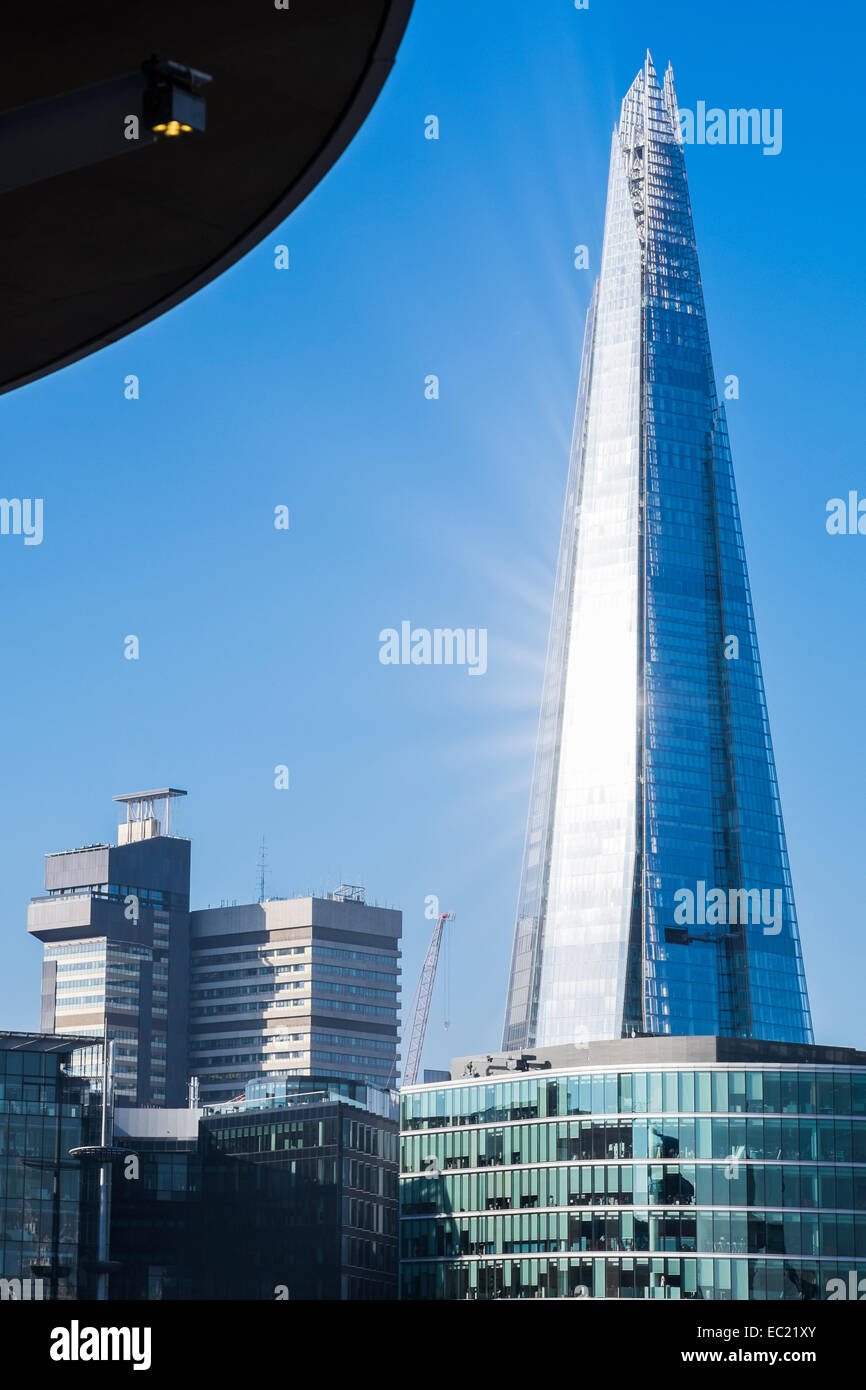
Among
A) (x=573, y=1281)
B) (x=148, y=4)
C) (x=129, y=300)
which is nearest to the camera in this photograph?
(x=148, y=4)

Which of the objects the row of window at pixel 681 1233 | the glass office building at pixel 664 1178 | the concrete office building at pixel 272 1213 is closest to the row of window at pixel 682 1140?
the glass office building at pixel 664 1178

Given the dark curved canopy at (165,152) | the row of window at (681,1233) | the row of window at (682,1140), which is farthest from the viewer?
the row of window at (682,1140)

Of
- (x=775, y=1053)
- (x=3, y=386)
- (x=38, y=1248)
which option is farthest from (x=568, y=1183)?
(x=3, y=386)

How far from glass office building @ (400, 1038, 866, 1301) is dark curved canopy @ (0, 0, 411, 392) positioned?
119150 mm

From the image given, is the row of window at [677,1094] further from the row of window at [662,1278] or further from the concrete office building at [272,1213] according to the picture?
the concrete office building at [272,1213]

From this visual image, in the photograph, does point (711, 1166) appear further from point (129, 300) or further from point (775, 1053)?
point (129, 300)

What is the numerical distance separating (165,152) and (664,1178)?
128926mm

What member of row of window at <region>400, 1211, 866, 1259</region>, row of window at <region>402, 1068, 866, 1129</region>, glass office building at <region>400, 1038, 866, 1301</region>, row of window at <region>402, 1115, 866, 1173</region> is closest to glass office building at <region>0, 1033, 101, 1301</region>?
glass office building at <region>400, 1038, 866, 1301</region>

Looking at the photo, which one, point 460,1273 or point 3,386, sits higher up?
point 3,386

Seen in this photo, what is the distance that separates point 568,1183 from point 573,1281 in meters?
6.90

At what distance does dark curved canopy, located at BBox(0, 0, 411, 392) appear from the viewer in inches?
480

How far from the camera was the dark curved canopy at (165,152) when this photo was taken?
40.0 feet

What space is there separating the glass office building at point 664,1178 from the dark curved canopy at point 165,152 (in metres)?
119
